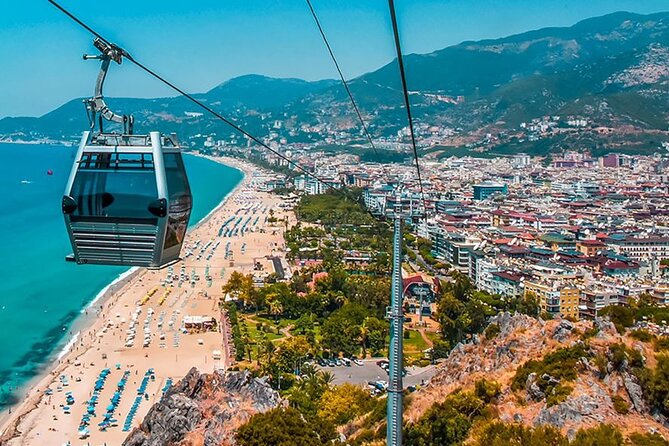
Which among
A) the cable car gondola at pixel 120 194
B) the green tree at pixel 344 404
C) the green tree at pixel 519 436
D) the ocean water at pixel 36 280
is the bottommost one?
the ocean water at pixel 36 280

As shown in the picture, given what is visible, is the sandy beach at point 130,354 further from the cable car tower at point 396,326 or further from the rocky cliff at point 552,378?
the cable car tower at point 396,326

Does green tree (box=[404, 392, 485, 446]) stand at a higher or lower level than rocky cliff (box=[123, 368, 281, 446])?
higher

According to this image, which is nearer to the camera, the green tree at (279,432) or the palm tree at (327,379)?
the green tree at (279,432)

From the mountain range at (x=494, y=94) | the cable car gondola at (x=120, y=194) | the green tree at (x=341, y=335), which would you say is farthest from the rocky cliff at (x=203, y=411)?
the mountain range at (x=494, y=94)

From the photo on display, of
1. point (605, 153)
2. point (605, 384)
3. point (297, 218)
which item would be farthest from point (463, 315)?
point (605, 153)

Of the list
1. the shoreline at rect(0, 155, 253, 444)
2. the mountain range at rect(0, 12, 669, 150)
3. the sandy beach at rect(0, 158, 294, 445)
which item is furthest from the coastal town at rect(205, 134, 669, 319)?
the mountain range at rect(0, 12, 669, 150)

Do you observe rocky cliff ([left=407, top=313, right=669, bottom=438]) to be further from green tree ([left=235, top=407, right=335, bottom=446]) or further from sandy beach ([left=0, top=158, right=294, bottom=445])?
sandy beach ([left=0, top=158, right=294, bottom=445])
